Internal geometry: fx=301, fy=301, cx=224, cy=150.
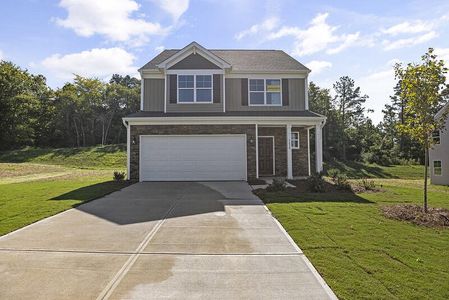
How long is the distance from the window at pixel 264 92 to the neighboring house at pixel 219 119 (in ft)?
0.18

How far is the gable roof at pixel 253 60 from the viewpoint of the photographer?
647 inches

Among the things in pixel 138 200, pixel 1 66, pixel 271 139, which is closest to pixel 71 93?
pixel 1 66

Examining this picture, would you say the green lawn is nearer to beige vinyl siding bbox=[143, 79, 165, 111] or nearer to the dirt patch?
beige vinyl siding bbox=[143, 79, 165, 111]

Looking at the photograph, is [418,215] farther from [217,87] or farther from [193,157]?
[217,87]

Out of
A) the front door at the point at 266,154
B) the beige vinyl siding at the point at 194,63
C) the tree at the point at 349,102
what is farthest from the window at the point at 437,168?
the tree at the point at 349,102

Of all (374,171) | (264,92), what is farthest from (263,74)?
(374,171)

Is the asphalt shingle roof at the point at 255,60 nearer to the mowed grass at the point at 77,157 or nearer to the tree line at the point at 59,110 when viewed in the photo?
the mowed grass at the point at 77,157

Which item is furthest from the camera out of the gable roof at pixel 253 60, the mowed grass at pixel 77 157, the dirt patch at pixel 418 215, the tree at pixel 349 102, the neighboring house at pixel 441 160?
the tree at pixel 349 102

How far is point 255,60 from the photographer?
1778 cm

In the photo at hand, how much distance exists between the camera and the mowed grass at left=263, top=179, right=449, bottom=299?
3670mm

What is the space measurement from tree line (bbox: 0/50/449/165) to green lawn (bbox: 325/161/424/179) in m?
2.97

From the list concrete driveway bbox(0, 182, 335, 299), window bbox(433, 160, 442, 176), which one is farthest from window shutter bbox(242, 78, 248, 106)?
window bbox(433, 160, 442, 176)

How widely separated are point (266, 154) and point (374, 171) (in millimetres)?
16963

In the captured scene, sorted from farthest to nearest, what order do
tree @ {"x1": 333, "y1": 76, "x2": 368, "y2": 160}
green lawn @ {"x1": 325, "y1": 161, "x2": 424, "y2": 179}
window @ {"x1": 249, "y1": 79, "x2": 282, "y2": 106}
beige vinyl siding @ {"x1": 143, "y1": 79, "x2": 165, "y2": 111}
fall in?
tree @ {"x1": 333, "y1": 76, "x2": 368, "y2": 160} < green lawn @ {"x1": 325, "y1": 161, "x2": 424, "y2": 179} < window @ {"x1": 249, "y1": 79, "x2": 282, "y2": 106} < beige vinyl siding @ {"x1": 143, "y1": 79, "x2": 165, "y2": 111}
